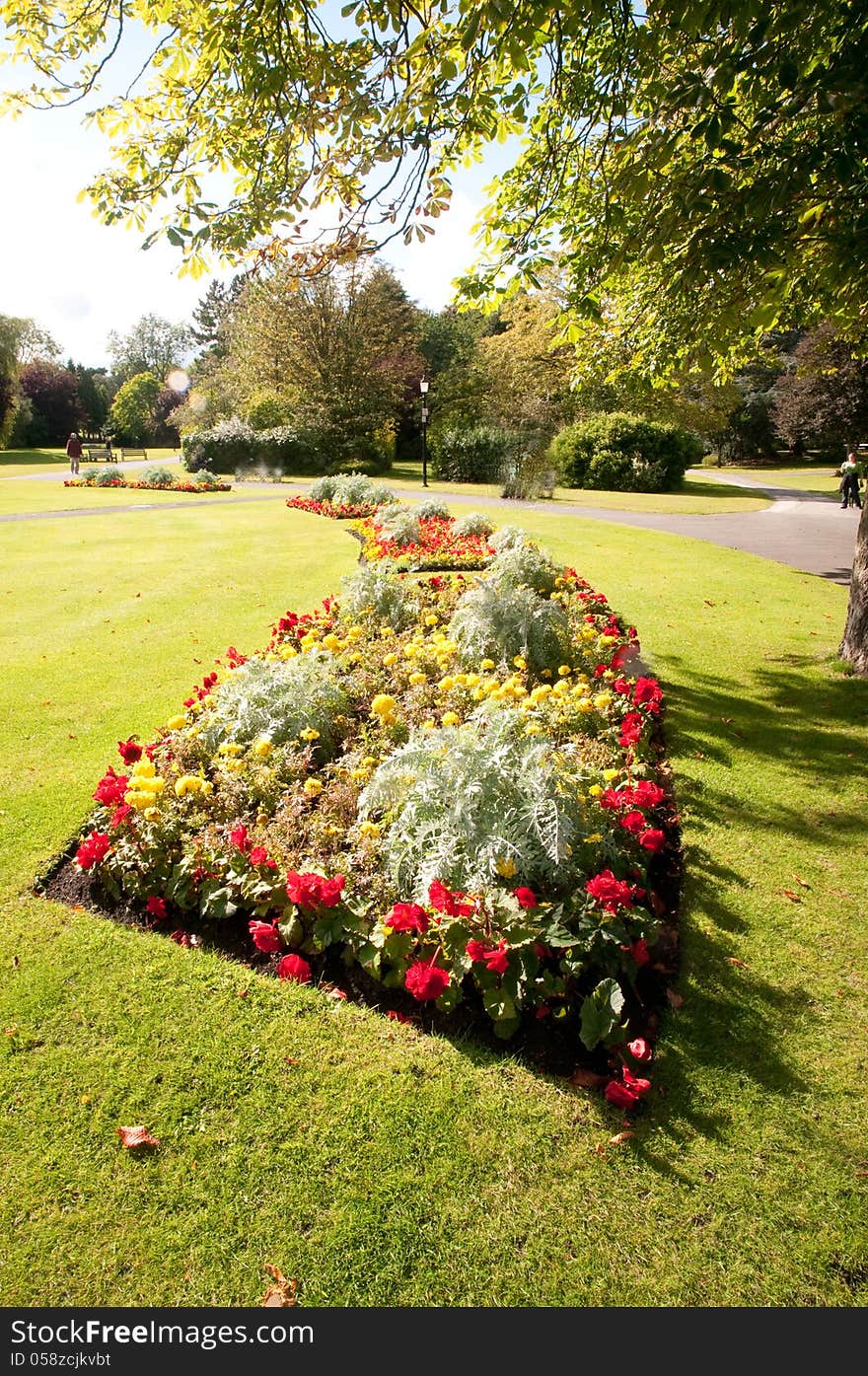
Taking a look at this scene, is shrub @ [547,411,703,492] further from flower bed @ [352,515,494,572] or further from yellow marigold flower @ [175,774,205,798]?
yellow marigold flower @ [175,774,205,798]

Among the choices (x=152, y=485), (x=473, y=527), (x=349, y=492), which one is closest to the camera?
(x=473, y=527)

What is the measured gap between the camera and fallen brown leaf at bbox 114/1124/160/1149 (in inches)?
91.3

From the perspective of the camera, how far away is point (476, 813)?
3.23 metres

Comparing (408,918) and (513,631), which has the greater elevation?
(513,631)

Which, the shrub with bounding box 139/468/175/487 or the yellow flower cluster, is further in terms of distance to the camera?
the shrub with bounding box 139/468/175/487

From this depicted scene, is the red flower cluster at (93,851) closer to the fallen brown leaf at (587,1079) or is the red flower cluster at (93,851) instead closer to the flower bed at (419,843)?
the flower bed at (419,843)

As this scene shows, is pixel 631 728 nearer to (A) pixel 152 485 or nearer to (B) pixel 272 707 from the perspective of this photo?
(B) pixel 272 707

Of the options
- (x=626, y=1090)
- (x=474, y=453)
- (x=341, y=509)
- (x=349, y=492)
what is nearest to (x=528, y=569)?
(x=626, y=1090)

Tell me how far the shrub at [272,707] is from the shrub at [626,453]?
27.2 meters

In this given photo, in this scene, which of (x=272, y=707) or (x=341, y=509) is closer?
(x=272, y=707)

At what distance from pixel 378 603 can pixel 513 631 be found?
165cm

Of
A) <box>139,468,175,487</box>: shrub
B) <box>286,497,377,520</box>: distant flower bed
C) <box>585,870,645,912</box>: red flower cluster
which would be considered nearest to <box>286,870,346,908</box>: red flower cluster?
<box>585,870,645,912</box>: red flower cluster

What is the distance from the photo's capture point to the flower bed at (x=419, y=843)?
2781 millimetres

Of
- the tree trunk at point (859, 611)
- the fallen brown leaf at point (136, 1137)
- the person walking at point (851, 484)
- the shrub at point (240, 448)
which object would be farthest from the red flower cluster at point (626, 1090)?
the shrub at point (240, 448)
